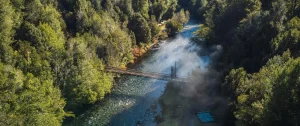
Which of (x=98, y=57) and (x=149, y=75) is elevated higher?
(x=98, y=57)

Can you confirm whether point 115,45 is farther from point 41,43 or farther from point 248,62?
point 248,62

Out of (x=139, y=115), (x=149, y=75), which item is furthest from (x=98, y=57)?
A: (x=139, y=115)

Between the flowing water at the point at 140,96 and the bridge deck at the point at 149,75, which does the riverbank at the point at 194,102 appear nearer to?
A: the flowing water at the point at 140,96

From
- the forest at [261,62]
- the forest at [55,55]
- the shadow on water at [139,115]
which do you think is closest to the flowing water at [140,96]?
the shadow on water at [139,115]

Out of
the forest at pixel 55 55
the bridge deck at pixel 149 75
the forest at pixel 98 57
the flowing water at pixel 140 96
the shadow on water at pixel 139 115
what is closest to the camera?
the forest at pixel 98 57

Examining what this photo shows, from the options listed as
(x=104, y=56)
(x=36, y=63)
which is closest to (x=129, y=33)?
(x=104, y=56)

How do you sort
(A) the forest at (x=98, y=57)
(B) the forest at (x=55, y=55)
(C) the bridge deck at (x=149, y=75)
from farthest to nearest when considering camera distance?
(C) the bridge deck at (x=149, y=75) < (B) the forest at (x=55, y=55) < (A) the forest at (x=98, y=57)

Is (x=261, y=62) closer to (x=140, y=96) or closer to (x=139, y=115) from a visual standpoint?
(x=139, y=115)

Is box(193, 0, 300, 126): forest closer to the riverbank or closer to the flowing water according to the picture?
the riverbank
